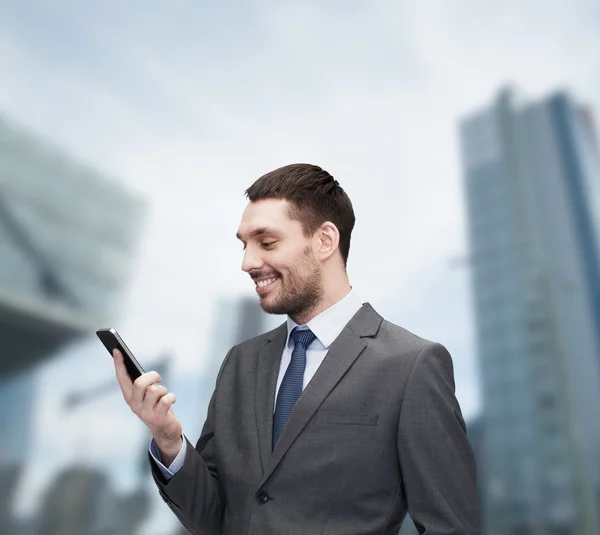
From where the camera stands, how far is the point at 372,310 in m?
2.37

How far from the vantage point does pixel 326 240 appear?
2.31 metres

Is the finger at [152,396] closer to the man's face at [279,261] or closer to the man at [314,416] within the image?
the man at [314,416]

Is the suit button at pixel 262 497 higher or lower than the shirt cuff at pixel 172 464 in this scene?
lower

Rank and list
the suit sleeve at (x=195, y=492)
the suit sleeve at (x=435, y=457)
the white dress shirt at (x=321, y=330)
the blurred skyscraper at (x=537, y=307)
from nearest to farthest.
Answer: the suit sleeve at (x=435, y=457) < the suit sleeve at (x=195, y=492) < the white dress shirt at (x=321, y=330) < the blurred skyscraper at (x=537, y=307)

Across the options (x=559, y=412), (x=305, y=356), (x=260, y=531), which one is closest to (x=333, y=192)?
(x=305, y=356)

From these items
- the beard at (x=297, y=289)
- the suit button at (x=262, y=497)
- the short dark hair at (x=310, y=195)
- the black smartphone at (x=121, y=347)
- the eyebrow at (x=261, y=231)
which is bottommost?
the suit button at (x=262, y=497)

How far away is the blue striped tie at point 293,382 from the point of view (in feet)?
6.84

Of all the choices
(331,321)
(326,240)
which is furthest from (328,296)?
(326,240)

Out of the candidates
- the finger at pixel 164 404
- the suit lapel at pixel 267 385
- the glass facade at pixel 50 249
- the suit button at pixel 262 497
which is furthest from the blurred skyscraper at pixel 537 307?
the finger at pixel 164 404

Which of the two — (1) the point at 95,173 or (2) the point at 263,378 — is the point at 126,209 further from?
(2) the point at 263,378

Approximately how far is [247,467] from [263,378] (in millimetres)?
372

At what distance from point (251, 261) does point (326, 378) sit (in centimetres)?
52

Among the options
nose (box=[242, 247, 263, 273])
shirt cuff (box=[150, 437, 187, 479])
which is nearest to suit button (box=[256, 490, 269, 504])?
shirt cuff (box=[150, 437, 187, 479])

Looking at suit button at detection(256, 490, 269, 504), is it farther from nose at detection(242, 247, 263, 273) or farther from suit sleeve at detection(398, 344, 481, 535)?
nose at detection(242, 247, 263, 273)
